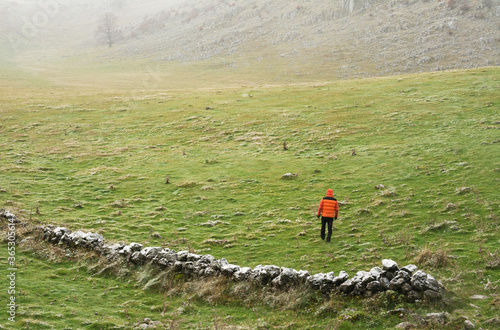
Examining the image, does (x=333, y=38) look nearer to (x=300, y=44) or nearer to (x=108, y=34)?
(x=300, y=44)

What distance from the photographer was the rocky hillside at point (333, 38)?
97.1 metres

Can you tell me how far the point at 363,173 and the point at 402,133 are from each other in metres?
10.6

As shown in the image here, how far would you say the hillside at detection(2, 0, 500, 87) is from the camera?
97.6 m

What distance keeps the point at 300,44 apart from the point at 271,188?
111m

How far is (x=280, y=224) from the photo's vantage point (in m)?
20.5

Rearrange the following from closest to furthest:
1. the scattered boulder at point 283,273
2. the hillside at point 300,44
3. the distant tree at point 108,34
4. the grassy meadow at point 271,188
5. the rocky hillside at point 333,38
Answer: the scattered boulder at point 283,273, the grassy meadow at point 271,188, the rocky hillside at point 333,38, the hillside at point 300,44, the distant tree at point 108,34

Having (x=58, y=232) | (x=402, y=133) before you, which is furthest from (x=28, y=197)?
(x=402, y=133)

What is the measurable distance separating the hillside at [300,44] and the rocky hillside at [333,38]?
0.28m

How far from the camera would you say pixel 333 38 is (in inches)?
4867

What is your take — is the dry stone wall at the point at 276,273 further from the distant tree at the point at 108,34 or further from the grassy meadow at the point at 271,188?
the distant tree at the point at 108,34

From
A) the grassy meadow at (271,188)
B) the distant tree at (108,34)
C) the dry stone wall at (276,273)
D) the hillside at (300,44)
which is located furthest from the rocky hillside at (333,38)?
the dry stone wall at (276,273)

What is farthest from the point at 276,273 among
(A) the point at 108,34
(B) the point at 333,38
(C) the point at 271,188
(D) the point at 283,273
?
(A) the point at 108,34

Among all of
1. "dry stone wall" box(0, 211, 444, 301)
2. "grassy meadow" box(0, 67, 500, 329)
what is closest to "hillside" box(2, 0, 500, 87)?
"grassy meadow" box(0, 67, 500, 329)

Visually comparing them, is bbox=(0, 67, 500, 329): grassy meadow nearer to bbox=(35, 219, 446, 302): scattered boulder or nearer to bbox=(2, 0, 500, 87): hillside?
bbox=(35, 219, 446, 302): scattered boulder
